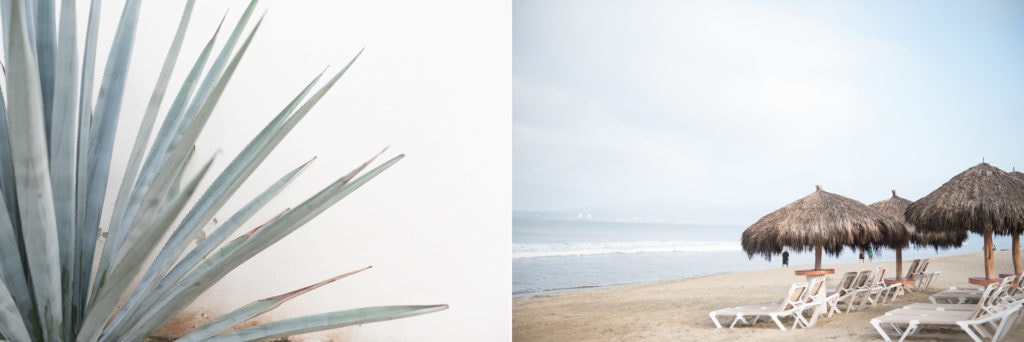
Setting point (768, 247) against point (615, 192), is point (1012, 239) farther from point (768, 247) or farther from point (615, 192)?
point (615, 192)

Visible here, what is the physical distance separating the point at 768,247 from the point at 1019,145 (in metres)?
2.59

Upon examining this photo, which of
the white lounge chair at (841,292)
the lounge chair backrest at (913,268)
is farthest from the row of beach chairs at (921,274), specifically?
the white lounge chair at (841,292)

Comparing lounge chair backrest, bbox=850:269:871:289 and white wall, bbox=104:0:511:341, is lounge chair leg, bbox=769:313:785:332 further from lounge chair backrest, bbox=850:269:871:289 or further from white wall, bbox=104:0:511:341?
white wall, bbox=104:0:511:341

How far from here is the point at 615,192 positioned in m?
13.3

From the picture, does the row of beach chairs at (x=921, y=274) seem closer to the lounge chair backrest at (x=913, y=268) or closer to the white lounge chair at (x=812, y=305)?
the lounge chair backrest at (x=913, y=268)

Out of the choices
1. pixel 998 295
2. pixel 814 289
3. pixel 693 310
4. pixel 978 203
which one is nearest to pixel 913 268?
pixel 978 203

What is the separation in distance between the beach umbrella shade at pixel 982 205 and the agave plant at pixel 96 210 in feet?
21.2

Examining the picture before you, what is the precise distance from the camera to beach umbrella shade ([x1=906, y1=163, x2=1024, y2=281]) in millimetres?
6145

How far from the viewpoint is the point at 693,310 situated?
29.5 feet

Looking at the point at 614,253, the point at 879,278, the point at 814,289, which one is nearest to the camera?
the point at 814,289

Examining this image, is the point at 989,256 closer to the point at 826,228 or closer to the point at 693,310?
the point at 826,228

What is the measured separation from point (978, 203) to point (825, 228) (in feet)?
5.10

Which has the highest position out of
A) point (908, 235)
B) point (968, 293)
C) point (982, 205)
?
point (982, 205)

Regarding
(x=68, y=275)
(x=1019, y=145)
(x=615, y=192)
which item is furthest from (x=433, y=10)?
(x=615, y=192)
